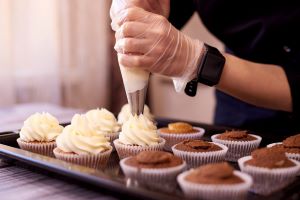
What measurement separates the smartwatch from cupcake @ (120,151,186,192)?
374 mm

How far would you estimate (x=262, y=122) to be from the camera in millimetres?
1793

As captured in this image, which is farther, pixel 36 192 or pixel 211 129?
pixel 211 129

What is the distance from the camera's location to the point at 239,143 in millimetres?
1382

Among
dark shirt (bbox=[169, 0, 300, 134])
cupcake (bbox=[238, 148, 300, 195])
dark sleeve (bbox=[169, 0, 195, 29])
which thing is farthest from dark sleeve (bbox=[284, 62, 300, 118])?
dark sleeve (bbox=[169, 0, 195, 29])

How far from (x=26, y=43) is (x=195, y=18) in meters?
1.48

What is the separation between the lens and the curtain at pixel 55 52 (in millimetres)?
2666

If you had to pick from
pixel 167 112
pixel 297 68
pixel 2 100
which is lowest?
Result: pixel 167 112

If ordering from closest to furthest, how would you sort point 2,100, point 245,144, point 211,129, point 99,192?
point 99,192
point 245,144
point 211,129
point 2,100

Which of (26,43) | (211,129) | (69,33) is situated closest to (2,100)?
(26,43)

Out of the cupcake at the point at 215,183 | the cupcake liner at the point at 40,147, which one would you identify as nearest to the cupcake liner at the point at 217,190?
the cupcake at the point at 215,183

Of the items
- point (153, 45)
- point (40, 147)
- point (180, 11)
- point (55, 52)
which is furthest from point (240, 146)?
point (55, 52)

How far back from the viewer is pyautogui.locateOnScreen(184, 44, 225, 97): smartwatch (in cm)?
136

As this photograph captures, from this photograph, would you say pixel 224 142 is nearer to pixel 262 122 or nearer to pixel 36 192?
pixel 262 122

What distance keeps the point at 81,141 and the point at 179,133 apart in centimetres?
43
